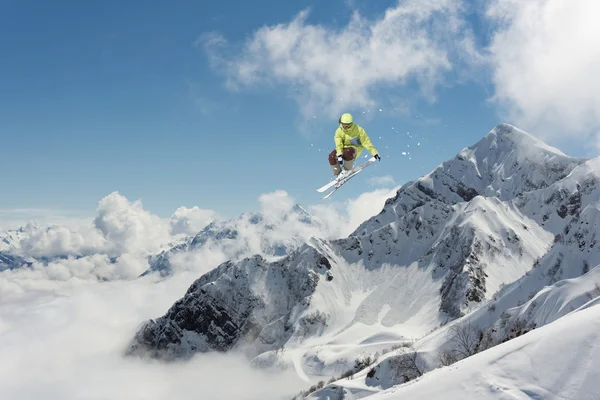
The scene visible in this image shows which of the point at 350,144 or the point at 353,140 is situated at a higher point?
the point at 353,140

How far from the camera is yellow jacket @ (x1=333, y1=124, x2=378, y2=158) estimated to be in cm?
3062

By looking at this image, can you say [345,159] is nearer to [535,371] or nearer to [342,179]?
[342,179]

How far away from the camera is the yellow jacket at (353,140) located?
100 feet

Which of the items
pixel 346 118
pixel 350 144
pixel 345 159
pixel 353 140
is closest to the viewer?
pixel 346 118

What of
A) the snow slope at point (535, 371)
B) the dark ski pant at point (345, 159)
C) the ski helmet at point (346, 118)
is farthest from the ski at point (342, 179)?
the snow slope at point (535, 371)

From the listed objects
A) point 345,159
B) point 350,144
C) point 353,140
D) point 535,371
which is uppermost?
point 353,140

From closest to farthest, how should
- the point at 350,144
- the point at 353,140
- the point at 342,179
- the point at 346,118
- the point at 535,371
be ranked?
the point at 535,371
the point at 346,118
the point at 350,144
the point at 353,140
the point at 342,179

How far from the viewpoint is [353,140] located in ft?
103

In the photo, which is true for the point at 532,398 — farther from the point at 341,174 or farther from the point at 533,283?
the point at 533,283

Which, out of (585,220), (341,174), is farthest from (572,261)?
(341,174)

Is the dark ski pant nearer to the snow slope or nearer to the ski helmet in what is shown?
the ski helmet

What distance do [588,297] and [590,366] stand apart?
75.3 metres

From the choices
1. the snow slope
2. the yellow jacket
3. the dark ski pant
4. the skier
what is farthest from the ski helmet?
the snow slope

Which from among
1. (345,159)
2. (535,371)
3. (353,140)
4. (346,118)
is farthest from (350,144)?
(535,371)
